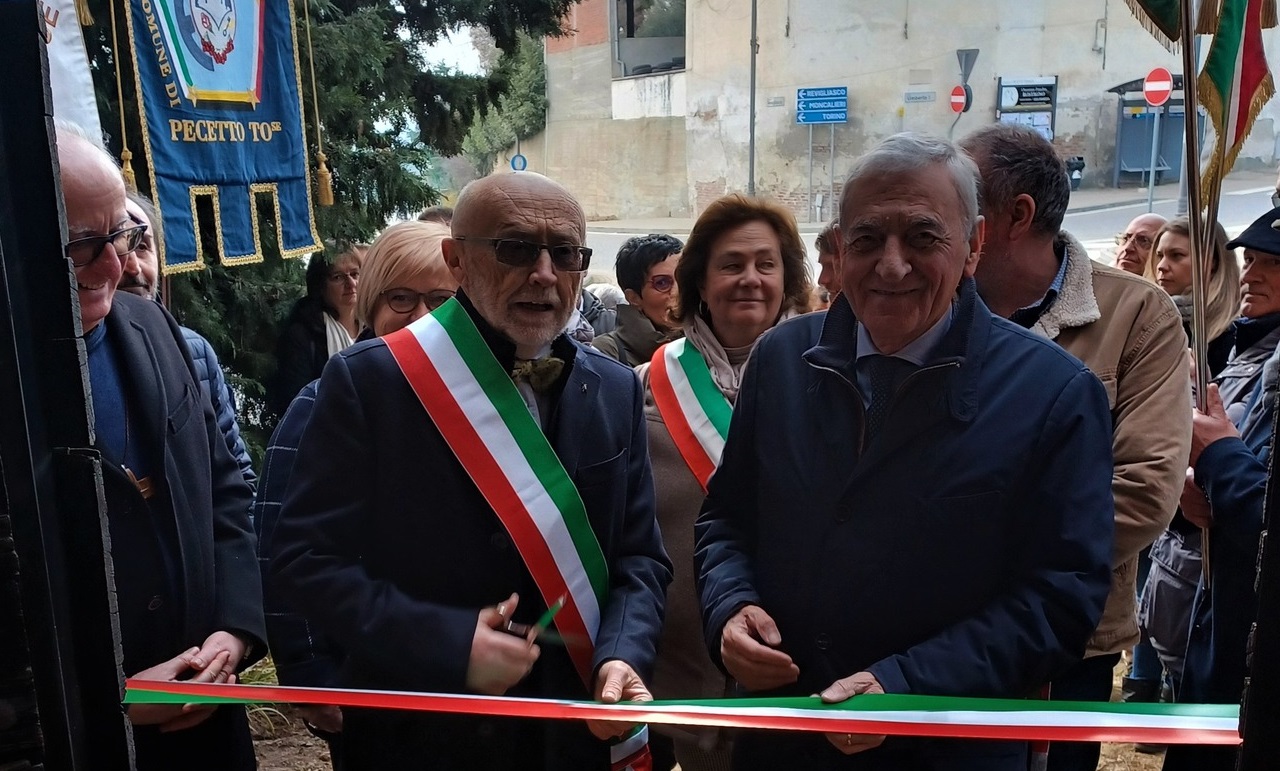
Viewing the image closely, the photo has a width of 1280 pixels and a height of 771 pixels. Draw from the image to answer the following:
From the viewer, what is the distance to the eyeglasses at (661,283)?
4090 millimetres

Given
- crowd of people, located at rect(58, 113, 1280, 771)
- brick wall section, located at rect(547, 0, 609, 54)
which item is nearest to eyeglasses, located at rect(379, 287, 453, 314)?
crowd of people, located at rect(58, 113, 1280, 771)

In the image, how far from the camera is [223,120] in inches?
188

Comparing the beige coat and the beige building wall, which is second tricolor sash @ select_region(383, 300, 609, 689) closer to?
the beige coat

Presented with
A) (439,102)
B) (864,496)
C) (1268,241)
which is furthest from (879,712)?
(439,102)

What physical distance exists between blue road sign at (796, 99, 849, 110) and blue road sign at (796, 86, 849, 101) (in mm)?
98

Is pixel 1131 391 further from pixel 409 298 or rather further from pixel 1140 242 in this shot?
pixel 1140 242

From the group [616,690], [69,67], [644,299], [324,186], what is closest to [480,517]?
[616,690]

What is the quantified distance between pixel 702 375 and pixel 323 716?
1.31m

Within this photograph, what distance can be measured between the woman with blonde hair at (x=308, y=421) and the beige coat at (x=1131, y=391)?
4.80 feet

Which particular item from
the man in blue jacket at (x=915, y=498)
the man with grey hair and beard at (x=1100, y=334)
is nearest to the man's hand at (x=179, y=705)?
the man in blue jacket at (x=915, y=498)

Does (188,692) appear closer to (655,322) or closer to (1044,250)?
(1044,250)

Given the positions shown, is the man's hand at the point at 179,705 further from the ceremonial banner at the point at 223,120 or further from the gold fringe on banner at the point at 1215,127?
→ the ceremonial banner at the point at 223,120

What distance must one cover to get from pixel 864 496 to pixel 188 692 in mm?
1155

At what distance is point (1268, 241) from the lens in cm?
304
